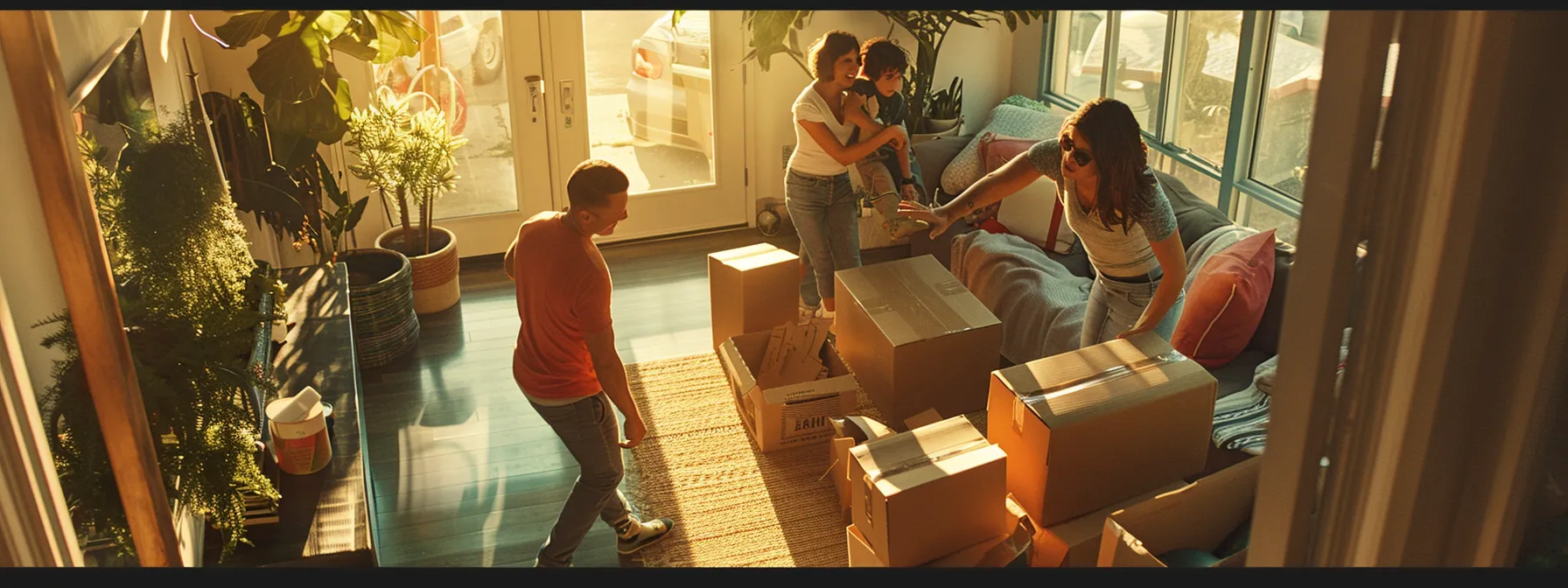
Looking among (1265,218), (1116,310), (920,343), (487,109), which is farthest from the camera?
(487,109)

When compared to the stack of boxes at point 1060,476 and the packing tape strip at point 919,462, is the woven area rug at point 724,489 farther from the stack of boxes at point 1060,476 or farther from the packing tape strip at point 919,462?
the packing tape strip at point 919,462

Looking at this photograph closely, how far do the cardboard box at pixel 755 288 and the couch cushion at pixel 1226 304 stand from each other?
4.83 feet

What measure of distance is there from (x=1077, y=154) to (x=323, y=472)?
87.3 inches

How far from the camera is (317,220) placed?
4.60 m

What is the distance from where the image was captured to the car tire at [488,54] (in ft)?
18.5

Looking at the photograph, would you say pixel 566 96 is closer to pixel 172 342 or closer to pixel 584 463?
pixel 584 463

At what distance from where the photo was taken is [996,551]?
3.19 m

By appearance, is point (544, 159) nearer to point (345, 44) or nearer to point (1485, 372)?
point (345, 44)

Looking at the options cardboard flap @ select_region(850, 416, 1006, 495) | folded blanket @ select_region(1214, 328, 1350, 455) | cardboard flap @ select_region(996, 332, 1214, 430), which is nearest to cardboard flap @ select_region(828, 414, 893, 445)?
cardboard flap @ select_region(850, 416, 1006, 495)

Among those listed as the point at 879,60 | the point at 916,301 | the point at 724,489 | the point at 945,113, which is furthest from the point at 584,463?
the point at 945,113

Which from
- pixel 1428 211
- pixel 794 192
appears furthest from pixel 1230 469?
pixel 794 192

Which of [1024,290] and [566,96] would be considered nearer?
[1024,290]

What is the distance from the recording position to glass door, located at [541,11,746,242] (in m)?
5.88

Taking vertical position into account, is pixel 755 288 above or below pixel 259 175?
below
